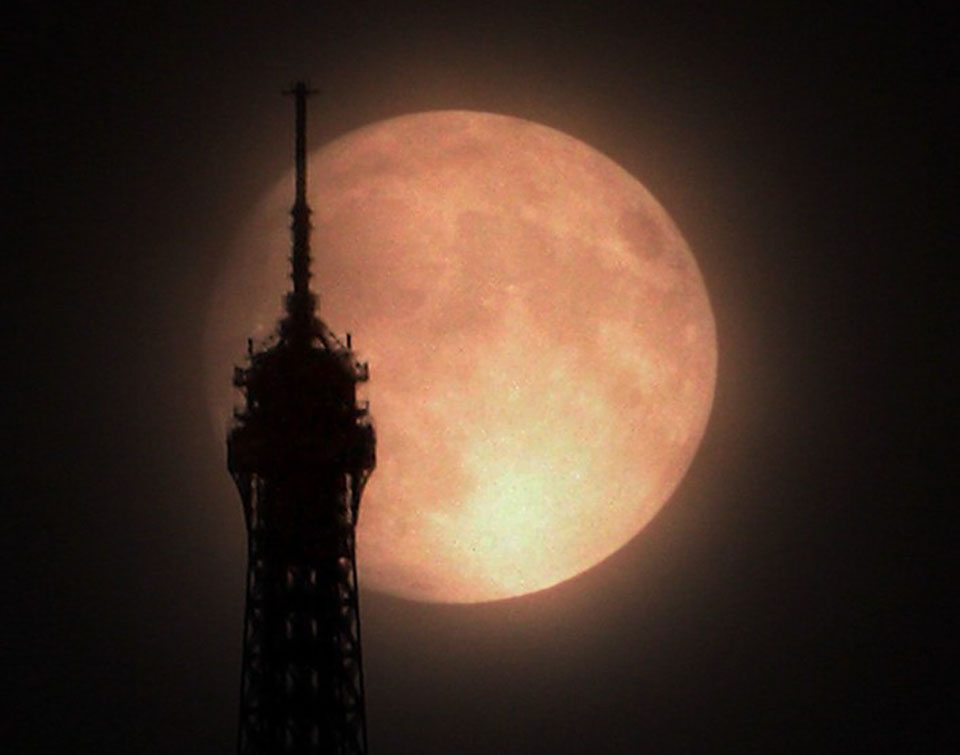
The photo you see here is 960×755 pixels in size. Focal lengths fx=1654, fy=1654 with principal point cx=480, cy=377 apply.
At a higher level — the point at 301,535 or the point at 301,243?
the point at 301,243

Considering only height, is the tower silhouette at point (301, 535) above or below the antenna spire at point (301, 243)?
below

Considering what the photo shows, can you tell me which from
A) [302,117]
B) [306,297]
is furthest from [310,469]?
[302,117]

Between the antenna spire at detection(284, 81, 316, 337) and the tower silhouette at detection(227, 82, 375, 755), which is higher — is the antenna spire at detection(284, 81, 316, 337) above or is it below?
above

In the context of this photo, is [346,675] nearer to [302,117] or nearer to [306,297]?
[306,297]

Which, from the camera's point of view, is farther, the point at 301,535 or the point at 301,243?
the point at 301,243
